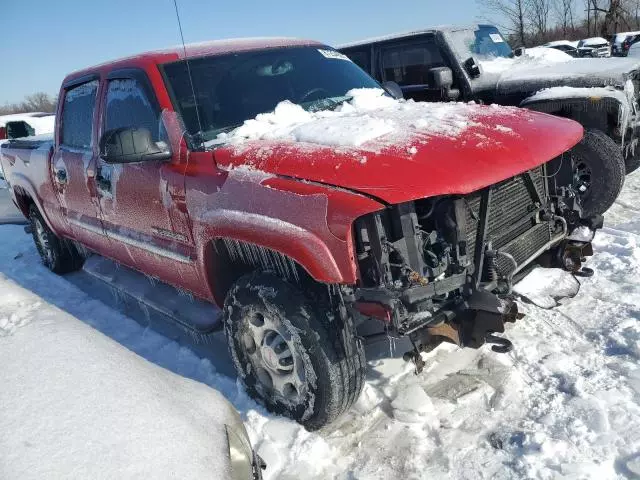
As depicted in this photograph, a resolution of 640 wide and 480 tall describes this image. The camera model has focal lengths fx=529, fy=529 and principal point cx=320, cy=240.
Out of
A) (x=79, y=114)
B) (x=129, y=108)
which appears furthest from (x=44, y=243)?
(x=129, y=108)

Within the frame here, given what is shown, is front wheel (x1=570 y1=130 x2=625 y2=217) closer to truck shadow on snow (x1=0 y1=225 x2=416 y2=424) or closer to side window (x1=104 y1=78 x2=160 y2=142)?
truck shadow on snow (x1=0 y1=225 x2=416 y2=424)

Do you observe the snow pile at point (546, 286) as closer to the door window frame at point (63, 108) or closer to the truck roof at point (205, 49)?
the truck roof at point (205, 49)

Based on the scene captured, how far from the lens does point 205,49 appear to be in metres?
3.40

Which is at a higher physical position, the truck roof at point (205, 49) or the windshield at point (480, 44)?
the truck roof at point (205, 49)

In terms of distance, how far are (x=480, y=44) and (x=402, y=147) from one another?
15.7ft

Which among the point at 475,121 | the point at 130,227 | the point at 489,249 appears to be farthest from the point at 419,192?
the point at 130,227

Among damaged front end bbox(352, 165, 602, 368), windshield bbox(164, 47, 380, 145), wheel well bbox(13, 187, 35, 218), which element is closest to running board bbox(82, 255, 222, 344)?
windshield bbox(164, 47, 380, 145)

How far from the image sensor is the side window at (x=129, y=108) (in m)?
3.11

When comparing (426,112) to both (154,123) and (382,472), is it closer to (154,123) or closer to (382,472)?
(154,123)

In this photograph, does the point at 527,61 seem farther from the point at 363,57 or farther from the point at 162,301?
the point at 162,301

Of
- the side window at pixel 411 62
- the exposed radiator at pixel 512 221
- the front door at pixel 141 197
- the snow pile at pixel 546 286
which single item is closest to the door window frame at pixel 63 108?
the front door at pixel 141 197

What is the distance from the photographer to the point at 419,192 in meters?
2.07

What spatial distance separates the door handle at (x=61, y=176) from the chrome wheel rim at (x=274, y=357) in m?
2.42

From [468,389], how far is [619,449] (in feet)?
2.48
